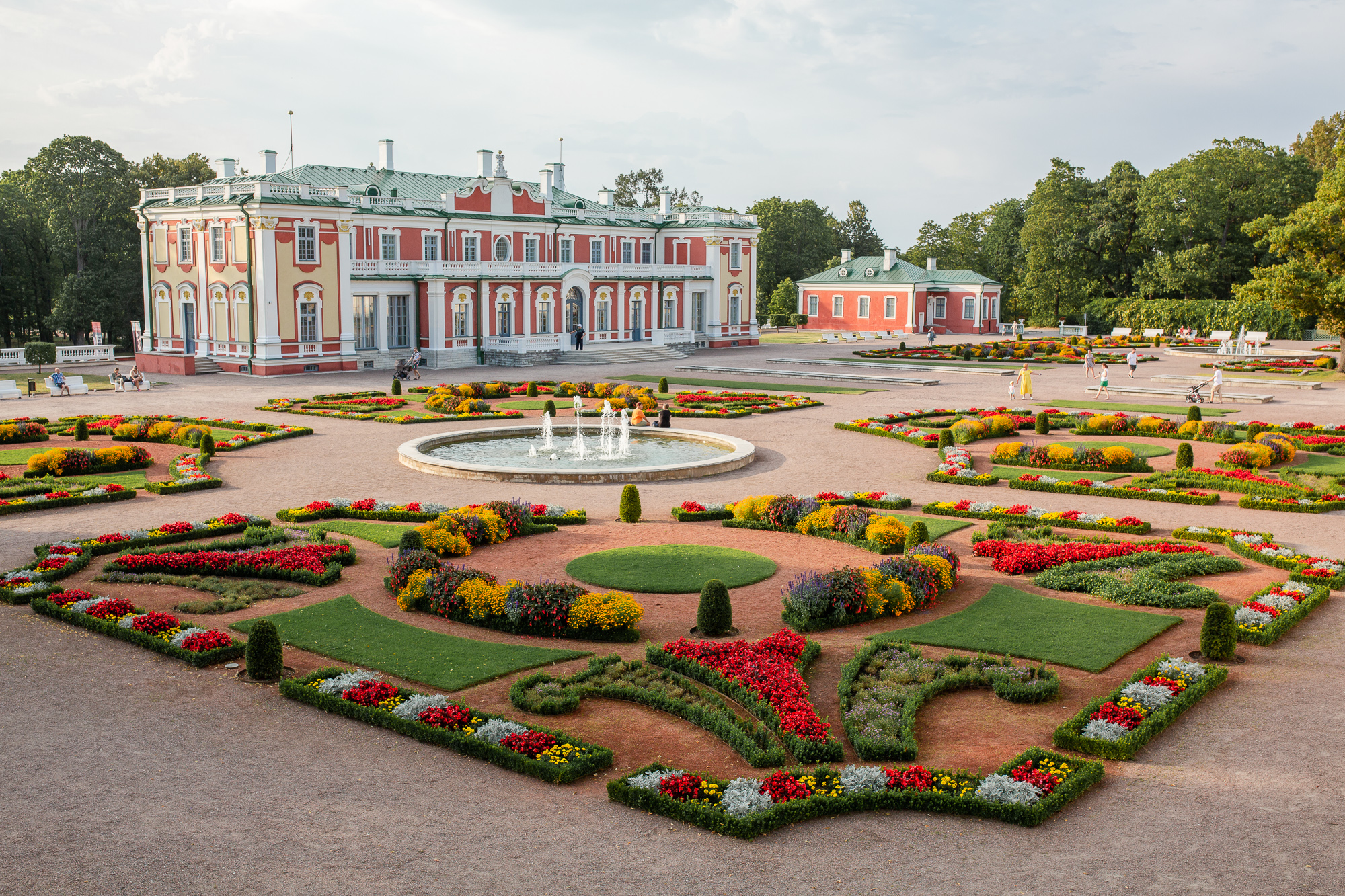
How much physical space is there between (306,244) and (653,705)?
42.2 metres

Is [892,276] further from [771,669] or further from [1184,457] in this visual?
[771,669]

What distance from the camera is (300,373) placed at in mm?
48281

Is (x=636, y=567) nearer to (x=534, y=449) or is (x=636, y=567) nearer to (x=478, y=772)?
(x=478, y=772)

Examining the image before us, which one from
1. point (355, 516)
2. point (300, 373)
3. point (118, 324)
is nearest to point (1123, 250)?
point (300, 373)

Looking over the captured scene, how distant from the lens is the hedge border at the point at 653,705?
9.99m

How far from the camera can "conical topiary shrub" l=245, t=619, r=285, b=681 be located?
11844 millimetres

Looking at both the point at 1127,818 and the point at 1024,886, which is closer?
the point at 1024,886

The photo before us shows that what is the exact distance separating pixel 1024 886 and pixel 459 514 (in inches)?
469

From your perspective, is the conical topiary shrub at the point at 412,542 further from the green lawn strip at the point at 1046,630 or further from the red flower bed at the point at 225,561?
the green lawn strip at the point at 1046,630

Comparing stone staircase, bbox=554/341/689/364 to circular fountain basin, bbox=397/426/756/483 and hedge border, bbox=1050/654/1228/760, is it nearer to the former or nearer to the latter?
circular fountain basin, bbox=397/426/756/483

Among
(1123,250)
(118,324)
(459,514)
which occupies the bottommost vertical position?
(459,514)

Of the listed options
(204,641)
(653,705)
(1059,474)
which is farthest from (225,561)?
(1059,474)

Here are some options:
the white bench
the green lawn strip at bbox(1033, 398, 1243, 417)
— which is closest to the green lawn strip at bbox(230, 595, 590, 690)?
the green lawn strip at bbox(1033, 398, 1243, 417)

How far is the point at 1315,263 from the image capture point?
153 feet
